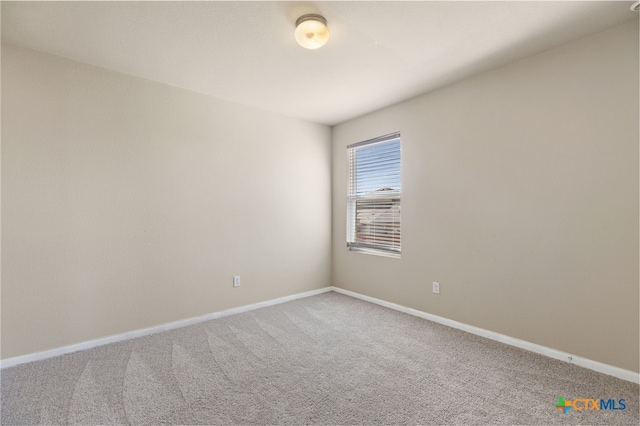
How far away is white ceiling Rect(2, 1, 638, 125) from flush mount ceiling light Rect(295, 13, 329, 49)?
55 millimetres

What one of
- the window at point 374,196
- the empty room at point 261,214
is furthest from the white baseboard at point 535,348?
the window at point 374,196

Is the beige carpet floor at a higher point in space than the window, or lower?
lower

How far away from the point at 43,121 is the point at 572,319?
14.6 ft

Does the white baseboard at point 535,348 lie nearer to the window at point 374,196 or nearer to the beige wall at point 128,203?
the window at point 374,196

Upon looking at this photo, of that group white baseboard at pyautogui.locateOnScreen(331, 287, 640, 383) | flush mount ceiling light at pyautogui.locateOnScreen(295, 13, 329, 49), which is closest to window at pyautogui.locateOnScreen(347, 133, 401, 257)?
white baseboard at pyautogui.locateOnScreen(331, 287, 640, 383)

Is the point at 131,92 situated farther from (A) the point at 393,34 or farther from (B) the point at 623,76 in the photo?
(B) the point at 623,76

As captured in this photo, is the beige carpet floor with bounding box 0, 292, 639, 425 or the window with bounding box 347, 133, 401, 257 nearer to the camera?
the beige carpet floor with bounding box 0, 292, 639, 425

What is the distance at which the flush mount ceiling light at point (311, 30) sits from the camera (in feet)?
6.32

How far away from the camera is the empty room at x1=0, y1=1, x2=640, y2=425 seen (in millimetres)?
1894

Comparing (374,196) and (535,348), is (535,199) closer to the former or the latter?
(535,348)

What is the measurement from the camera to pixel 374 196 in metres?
3.79

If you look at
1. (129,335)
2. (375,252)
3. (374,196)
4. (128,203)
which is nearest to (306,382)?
(129,335)

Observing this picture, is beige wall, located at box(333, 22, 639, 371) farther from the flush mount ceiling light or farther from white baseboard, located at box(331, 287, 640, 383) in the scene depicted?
the flush mount ceiling light

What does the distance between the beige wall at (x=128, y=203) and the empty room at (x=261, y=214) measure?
0.02 metres
